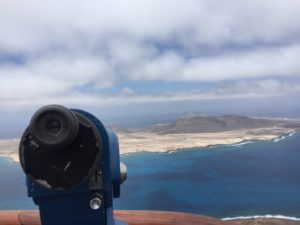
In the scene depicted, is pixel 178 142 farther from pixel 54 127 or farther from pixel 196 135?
pixel 54 127

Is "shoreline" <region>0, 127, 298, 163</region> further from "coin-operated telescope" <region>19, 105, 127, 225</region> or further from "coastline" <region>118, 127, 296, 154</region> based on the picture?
"coin-operated telescope" <region>19, 105, 127, 225</region>

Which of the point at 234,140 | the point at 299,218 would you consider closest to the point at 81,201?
the point at 299,218

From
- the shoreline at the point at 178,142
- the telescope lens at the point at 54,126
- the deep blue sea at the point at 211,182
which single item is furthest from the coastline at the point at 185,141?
the telescope lens at the point at 54,126

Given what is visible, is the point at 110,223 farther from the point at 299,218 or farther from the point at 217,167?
the point at 217,167

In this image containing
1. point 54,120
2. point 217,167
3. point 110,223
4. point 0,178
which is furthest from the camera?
point 217,167

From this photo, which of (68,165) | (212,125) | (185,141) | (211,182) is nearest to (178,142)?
(185,141)

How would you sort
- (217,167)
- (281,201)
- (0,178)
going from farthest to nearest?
1. (217,167)
2. (0,178)
3. (281,201)

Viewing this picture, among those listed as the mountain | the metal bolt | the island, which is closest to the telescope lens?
the metal bolt
